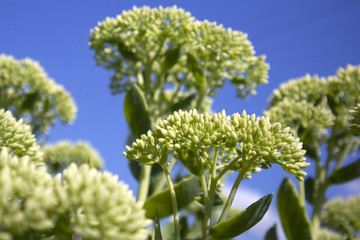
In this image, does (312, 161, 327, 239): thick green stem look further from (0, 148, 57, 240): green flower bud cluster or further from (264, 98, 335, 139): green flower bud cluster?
(0, 148, 57, 240): green flower bud cluster

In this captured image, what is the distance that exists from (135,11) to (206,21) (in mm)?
607

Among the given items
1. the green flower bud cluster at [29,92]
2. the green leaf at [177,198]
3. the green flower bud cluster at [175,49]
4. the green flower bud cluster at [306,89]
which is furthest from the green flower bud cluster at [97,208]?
the green flower bud cluster at [29,92]

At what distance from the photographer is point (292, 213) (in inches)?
81.5

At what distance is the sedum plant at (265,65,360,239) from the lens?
3.06 meters

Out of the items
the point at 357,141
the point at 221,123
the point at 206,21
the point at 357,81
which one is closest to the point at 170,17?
the point at 206,21

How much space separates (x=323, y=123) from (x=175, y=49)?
143cm

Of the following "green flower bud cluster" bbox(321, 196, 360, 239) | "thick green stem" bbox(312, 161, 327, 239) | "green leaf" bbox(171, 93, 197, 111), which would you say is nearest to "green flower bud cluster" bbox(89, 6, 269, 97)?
"green leaf" bbox(171, 93, 197, 111)

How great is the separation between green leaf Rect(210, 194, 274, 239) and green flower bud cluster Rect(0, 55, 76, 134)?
3180 mm

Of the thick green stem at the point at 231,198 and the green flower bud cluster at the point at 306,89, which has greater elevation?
the green flower bud cluster at the point at 306,89

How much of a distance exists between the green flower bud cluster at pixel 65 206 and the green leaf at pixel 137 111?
1.27 m

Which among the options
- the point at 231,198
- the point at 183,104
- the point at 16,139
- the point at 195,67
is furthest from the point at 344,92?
the point at 16,139

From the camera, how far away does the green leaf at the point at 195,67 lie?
2.92 m

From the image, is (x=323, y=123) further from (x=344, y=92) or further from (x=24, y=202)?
(x=24, y=202)

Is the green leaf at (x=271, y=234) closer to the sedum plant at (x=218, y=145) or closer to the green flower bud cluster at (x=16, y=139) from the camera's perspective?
the sedum plant at (x=218, y=145)
